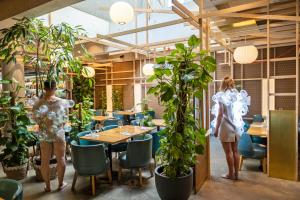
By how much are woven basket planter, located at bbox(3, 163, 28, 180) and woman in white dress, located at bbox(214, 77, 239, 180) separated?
3.35 m

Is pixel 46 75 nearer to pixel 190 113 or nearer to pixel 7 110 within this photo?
pixel 7 110

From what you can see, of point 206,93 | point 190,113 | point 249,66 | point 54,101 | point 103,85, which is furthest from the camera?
point 103,85

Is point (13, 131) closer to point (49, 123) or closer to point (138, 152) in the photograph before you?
point (49, 123)

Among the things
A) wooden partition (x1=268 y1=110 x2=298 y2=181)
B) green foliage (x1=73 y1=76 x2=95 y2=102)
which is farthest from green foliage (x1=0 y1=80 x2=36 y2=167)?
green foliage (x1=73 y1=76 x2=95 y2=102)

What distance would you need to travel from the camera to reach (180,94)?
270cm

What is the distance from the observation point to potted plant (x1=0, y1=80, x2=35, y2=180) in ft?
12.0

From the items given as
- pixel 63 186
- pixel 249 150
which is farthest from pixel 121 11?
pixel 249 150

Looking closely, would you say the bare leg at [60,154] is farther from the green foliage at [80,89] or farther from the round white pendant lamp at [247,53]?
the green foliage at [80,89]

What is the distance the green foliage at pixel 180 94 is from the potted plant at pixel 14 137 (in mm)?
2499

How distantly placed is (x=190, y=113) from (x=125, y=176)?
1.87 metres

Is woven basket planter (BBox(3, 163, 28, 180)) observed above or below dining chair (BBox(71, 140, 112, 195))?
below

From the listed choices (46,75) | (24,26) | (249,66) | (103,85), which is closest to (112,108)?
(103,85)

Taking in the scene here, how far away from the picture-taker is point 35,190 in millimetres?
3383

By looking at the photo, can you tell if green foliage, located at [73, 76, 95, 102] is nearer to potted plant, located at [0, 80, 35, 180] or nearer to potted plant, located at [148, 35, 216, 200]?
potted plant, located at [0, 80, 35, 180]
